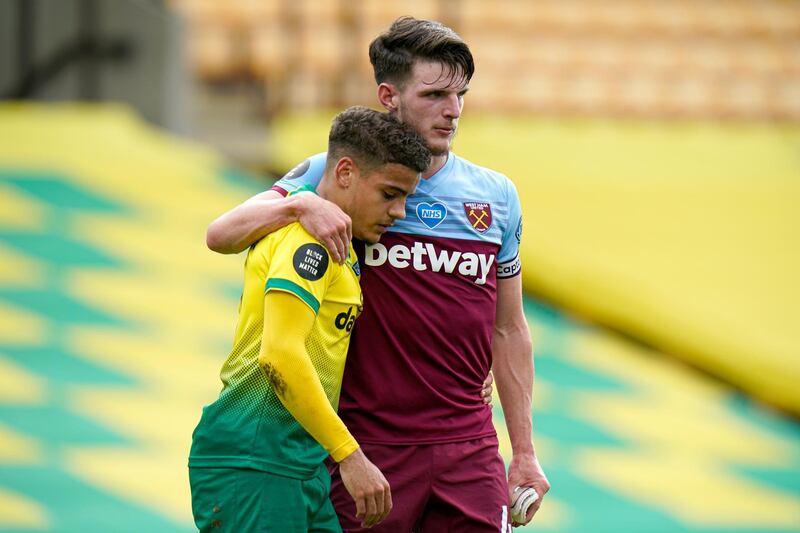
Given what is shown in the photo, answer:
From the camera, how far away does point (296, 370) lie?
2.79 meters

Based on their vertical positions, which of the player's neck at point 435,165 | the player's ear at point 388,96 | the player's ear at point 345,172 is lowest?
the player's ear at point 345,172

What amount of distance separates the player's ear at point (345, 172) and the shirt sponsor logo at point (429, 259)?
26 centimetres

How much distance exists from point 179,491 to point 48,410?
922 millimetres

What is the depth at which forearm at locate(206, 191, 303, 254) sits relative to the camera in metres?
2.98

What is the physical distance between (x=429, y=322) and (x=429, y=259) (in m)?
0.16

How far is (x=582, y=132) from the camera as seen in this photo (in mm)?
10258

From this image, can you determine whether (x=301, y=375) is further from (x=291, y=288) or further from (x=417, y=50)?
(x=417, y=50)

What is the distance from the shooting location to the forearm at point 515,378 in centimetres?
345

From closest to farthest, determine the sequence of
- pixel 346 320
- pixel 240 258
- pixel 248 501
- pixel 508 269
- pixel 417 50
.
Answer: pixel 248 501 → pixel 346 320 → pixel 417 50 → pixel 508 269 → pixel 240 258

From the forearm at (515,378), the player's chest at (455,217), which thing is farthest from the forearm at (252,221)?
the forearm at (515,378)

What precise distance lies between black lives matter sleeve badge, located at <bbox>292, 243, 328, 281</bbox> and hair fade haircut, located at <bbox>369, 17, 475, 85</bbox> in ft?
1.77

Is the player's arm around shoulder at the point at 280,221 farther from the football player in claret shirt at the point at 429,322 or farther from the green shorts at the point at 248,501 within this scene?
the green shorts at the point at 248,501

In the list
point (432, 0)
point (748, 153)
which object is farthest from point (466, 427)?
point (432, 0)

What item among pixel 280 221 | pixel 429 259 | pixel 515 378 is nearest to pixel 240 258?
pixel 515 378
